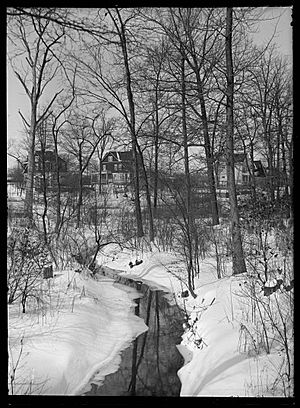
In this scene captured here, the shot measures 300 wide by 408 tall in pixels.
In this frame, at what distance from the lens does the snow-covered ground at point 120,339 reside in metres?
2.45

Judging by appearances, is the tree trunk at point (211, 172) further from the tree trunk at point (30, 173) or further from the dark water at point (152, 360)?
the tree trunk at point (30, 173)

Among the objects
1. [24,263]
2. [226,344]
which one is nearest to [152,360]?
[226,344]

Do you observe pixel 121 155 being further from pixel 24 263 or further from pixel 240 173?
pixel 240 173

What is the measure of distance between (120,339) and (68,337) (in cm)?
77

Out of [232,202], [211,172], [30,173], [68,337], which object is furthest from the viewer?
[211,172]

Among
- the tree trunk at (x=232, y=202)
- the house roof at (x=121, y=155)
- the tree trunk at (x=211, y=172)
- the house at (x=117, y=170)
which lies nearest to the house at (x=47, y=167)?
A: the house at (x=117, y=170)

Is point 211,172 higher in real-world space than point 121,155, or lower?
lower

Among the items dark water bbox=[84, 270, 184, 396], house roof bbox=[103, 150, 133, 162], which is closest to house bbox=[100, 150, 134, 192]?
house roof bbox=[103, 150, 133, 162]

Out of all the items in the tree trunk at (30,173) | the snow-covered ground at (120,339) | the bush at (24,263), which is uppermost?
the tree trunk at (30,173)

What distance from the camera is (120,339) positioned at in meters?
3.97

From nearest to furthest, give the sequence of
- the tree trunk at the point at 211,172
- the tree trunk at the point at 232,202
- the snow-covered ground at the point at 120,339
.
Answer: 1. the snow-covered ground at the point at 120,339
2. the tree trunk at the point at 232,202
3. the tree trunk at the point at 211,172

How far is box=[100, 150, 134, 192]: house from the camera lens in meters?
4.96

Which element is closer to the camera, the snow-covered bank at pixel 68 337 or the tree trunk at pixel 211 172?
the snow-covered bank at pixel 68 337
